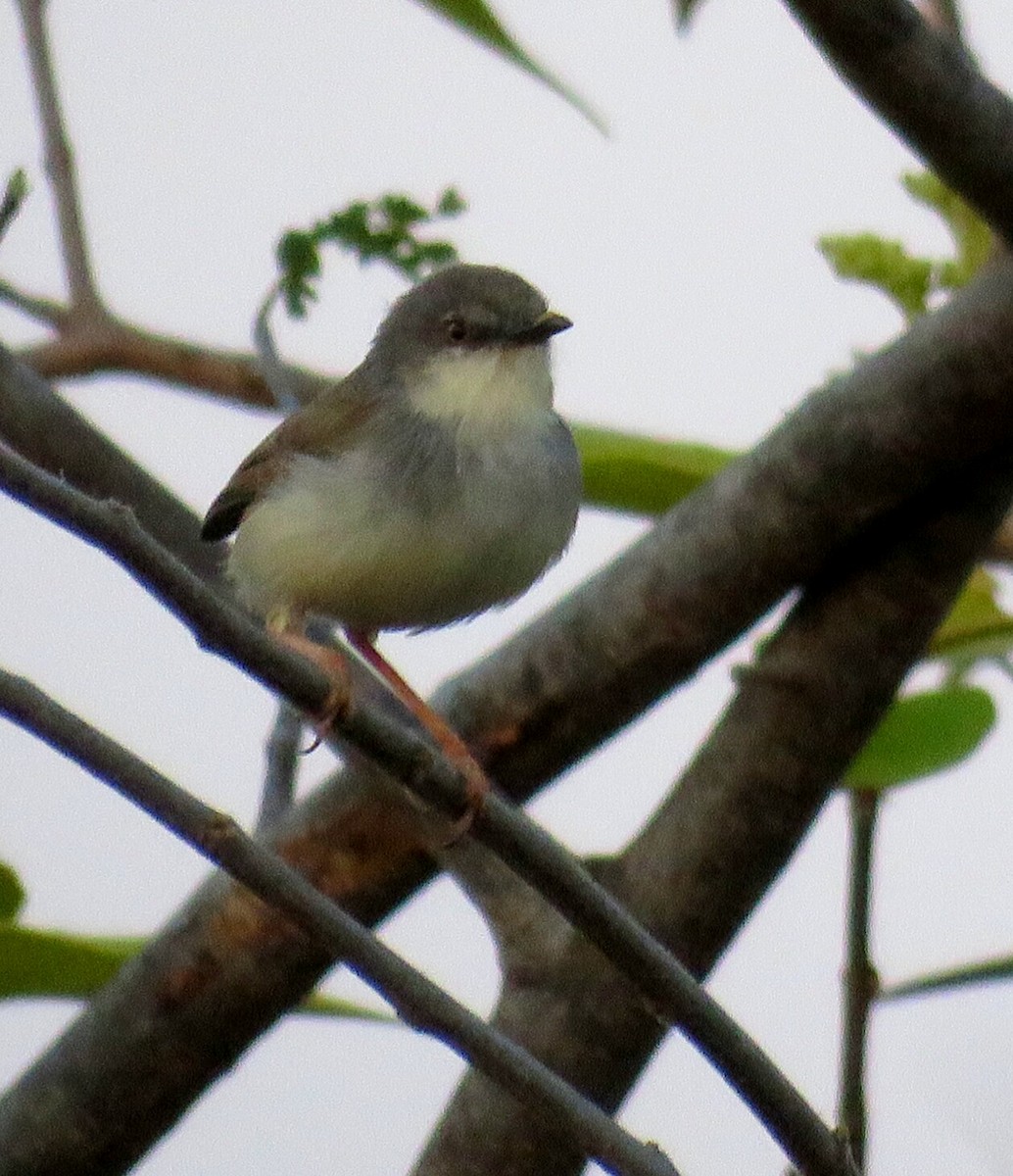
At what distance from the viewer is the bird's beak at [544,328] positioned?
2928 millimetres

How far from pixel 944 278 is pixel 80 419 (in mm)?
1139

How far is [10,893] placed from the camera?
2.23 m

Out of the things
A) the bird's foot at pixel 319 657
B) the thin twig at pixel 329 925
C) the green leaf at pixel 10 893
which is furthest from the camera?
the bird's foot at pixel 319 657

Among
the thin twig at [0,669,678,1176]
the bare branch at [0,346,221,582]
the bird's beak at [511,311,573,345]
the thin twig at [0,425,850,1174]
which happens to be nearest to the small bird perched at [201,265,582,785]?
the bird's beak at [511,311,573,345]

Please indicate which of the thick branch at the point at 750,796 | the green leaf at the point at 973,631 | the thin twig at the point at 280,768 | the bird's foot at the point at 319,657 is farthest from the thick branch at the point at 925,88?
the thin twig at the point at 280,768

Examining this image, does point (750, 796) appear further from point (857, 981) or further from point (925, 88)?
point (925, 88)

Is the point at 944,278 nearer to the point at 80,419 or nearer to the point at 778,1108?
the point at 80,419

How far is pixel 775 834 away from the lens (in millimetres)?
2512

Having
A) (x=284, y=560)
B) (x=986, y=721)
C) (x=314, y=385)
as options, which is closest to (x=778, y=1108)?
(x=986, y=721)

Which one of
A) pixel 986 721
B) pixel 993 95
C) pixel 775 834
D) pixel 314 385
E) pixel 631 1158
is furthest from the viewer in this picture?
pixel 314 385

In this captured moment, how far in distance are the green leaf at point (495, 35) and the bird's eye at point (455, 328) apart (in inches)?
26.9

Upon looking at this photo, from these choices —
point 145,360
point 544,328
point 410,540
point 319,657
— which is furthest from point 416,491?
point 145,360

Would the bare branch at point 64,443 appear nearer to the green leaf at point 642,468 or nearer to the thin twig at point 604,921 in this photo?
the green leaf at point 642,468

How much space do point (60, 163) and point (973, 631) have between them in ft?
4.73
